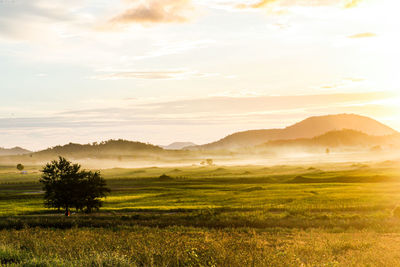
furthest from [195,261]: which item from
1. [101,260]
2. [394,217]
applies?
[394,217]

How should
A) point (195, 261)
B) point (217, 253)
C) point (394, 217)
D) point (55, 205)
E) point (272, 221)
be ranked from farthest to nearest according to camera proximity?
point (55, 205), point (394, 217), point (272, 221), point (217, 253), point (195, 261)

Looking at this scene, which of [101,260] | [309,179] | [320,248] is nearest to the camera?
[101,260]

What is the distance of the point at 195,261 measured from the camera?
1288 cm

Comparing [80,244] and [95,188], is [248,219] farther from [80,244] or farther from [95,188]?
A: [95,188]

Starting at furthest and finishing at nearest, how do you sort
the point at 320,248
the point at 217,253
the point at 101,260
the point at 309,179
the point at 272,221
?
the point at 309,179 < the point at 272,221 < the point at 320,248 < the point at 217,253 < the point at 101,260

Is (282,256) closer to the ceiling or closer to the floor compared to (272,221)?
closer to the ceiling

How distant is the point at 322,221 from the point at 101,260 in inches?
1003

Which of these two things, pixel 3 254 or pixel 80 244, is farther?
pixel 80 244

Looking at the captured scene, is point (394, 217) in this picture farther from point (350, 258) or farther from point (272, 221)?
point (350, 258)

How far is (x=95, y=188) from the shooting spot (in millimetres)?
51531

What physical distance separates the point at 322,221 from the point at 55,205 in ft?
108

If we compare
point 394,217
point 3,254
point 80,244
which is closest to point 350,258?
point 80,244

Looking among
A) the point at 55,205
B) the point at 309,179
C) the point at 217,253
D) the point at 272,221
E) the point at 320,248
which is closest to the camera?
the point at 217,253

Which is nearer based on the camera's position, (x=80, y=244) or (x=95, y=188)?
(x=80, y=244)
